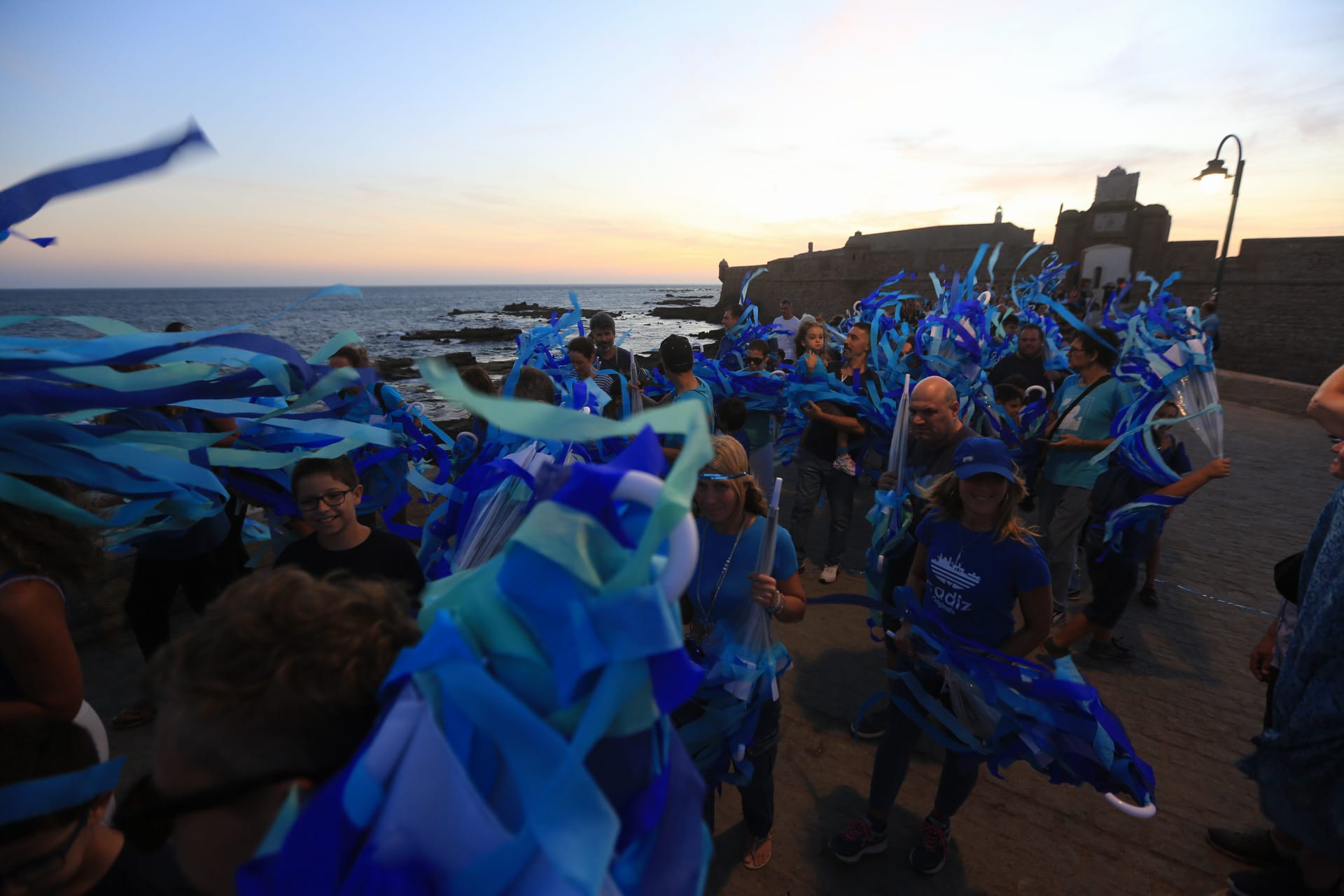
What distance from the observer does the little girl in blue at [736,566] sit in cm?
221

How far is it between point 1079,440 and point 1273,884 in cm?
248

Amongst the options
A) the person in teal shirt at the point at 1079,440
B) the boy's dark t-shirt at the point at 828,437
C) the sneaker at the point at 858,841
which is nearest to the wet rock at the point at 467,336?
the boy's dark t-shirt at the point at 828,437

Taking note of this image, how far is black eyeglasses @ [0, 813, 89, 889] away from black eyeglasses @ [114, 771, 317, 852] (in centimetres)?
49

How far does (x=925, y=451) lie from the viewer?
348 centimetres

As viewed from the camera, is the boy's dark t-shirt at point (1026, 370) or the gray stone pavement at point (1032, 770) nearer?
the gray stone pavement at point (1032, 770)

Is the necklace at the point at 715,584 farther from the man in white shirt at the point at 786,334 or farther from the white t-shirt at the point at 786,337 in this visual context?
the white t-shirt at the point at 786,337

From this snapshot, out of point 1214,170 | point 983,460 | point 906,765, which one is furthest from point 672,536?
point 1214,170

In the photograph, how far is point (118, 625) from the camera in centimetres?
402

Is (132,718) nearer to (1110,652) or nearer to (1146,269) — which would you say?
(1110,652)

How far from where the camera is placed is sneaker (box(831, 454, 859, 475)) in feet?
15.6

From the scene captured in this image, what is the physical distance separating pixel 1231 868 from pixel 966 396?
333 centimetres

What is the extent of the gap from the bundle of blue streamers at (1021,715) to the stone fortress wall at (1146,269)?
12130mm

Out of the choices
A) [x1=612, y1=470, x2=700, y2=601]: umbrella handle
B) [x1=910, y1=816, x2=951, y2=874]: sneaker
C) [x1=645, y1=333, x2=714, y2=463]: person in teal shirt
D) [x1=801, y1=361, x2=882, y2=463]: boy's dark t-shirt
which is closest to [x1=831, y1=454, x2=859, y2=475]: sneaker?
[x1=801, y1=361, x2=882, y2=463]: boy's dark t-shirt

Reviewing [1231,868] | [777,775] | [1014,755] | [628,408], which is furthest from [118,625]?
[1231,868]
